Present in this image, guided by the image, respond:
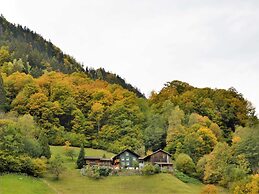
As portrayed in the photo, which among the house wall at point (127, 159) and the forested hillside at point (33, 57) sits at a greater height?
the forested hillside at point (33, 57)

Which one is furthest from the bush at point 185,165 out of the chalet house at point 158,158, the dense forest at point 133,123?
the chalet house at point 158,158

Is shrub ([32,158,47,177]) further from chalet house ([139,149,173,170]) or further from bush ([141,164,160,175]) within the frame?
chalet house ([139,149,173,170])

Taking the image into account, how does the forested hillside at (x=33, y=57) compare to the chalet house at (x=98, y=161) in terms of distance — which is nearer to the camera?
the chalet house at (x=98, y=161)

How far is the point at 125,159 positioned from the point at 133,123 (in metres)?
20.2

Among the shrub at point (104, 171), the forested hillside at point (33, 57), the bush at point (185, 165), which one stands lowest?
the shrub at point (104, 171)

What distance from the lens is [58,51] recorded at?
18788cm

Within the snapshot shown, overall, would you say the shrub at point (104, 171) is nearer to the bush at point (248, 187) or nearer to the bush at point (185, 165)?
the bush at point (185, 165)

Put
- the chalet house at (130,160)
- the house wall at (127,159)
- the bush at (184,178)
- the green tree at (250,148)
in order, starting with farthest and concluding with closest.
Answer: the house wall at (127,159)
the chalet house at (130,160)
the green tree at (250,148)
the bush at (184,178)

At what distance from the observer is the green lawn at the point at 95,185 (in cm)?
6338

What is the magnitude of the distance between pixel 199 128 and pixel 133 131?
1317cm

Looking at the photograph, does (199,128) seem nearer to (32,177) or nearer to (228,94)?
(228,94)

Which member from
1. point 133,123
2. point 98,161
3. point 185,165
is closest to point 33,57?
point 133,123

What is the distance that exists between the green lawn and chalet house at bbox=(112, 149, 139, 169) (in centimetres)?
649

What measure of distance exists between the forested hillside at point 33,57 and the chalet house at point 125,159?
166ft
